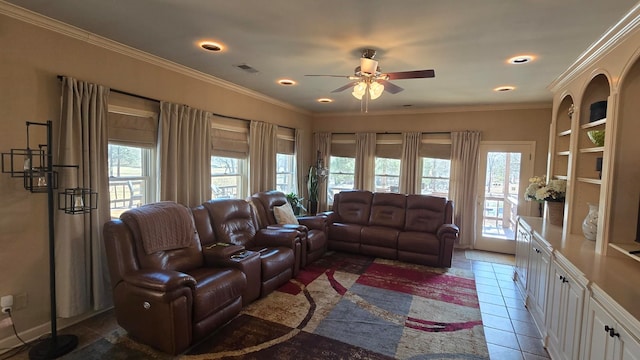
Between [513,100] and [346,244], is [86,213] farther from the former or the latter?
[513,100]

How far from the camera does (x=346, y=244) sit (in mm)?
5324

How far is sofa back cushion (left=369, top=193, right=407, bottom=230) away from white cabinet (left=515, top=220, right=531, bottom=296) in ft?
5.75

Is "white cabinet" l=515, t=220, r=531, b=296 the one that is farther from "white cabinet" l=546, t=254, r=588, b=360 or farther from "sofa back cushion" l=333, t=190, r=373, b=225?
"sofa back cushion" l=333, t=190, r=373, b=225

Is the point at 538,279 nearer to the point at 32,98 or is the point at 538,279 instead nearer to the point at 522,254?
the point at 522,254

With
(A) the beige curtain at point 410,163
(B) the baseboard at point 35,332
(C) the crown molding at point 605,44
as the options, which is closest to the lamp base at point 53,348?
(B) the baseboard at point 35,332

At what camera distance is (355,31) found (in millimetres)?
2559

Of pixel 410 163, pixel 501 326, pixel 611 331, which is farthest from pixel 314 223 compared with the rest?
pixel 611 331

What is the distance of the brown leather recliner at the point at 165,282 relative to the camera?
2.41m

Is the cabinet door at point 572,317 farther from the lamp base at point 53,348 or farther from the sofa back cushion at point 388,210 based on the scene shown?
the lamp base at point 53,348

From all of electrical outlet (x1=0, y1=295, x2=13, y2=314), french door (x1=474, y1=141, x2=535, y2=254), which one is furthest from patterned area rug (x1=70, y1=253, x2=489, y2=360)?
french door (x1=474, y1=141, x2=535, y2=254)

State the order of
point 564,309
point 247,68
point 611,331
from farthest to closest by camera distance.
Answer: point 247,68 → point 564,309 → point 611,331

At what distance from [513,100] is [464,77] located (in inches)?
73.5

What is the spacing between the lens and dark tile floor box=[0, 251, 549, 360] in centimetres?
267

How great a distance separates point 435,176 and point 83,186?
5.54 m
